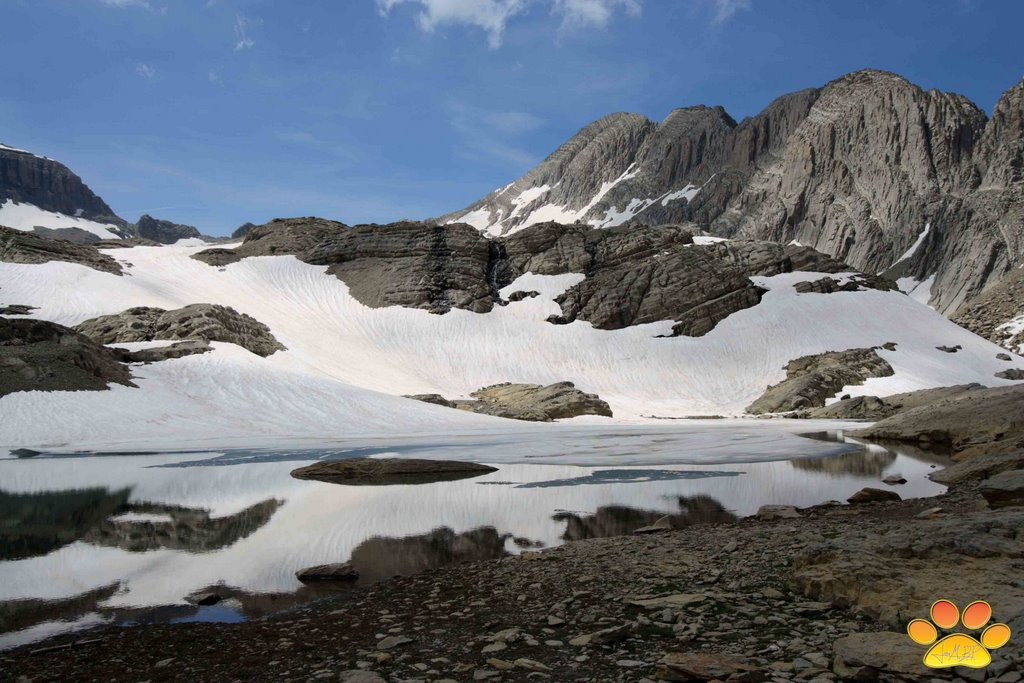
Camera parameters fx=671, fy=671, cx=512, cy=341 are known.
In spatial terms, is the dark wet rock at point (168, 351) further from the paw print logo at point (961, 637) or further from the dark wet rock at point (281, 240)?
the paw print logo at point (961, 637)

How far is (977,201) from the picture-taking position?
15088 centimetres

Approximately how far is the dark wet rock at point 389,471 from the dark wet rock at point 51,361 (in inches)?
1123

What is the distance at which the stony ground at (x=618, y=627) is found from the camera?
5.10 metres

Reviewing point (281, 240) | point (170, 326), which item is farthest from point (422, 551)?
point (281, 240)

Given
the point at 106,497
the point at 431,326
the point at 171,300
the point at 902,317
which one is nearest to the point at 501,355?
the point at 431,326

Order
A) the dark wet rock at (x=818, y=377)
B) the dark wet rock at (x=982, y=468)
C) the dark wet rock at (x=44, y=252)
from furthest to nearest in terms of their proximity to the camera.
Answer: the dark wet rock at (x=44, y=252)
the dark wet rock at (x=818, y=377)
the dark wet rock at (x=982, y=468)

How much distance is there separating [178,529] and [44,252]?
250 feet

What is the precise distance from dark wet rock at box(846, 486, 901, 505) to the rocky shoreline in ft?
16.5

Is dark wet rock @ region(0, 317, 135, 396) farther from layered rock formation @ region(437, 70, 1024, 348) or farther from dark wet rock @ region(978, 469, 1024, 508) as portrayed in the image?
layered rock formation @ region(437, 70, 1024, 348)

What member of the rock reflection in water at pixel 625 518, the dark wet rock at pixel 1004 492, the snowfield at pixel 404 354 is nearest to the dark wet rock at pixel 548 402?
the snowfield at pixel 404 354

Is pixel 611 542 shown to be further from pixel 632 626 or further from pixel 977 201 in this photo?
pixel 977 201

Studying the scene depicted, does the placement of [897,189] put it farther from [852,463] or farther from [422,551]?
[422,551]

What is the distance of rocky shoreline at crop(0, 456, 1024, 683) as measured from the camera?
5.10 meters

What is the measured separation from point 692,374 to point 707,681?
77.3m
